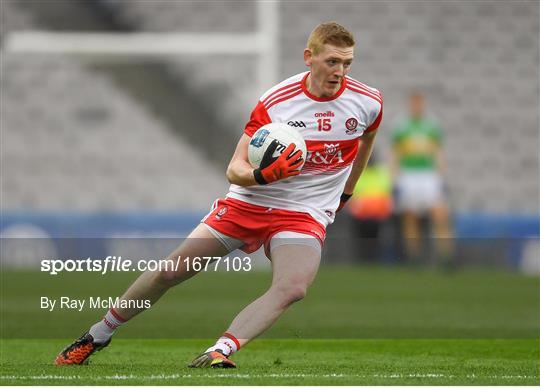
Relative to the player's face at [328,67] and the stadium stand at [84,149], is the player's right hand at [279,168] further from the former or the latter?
the stadium stand at [84,149]

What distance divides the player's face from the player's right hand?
0.49 m

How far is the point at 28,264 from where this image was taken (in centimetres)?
1542

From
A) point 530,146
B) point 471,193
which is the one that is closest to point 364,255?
point 471,193

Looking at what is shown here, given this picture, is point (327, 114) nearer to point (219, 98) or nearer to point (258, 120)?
point (258, 120)

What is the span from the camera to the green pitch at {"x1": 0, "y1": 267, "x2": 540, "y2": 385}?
6055 mm

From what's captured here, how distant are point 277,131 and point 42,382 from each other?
5.56 feet

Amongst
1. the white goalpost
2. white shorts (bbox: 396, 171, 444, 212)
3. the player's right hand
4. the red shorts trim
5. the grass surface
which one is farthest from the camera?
the white goalpost

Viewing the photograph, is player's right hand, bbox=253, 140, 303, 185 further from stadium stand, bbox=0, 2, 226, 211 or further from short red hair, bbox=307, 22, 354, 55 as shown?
stadium stand, bbox=0, 2, 226, 211

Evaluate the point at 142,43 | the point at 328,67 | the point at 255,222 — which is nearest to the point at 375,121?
the point at 328,67

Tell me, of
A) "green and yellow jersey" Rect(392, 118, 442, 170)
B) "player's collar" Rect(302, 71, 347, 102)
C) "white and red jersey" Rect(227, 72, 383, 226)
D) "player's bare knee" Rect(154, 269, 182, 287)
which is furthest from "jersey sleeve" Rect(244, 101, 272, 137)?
"green and yellow jersey" Rect(392, 118, 442, 170)

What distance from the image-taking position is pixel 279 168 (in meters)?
6.05

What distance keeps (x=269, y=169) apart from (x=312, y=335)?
2.81 meters

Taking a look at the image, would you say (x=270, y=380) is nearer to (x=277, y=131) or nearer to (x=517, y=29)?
(x=277, y=131)

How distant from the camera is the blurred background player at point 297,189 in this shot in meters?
6.36
